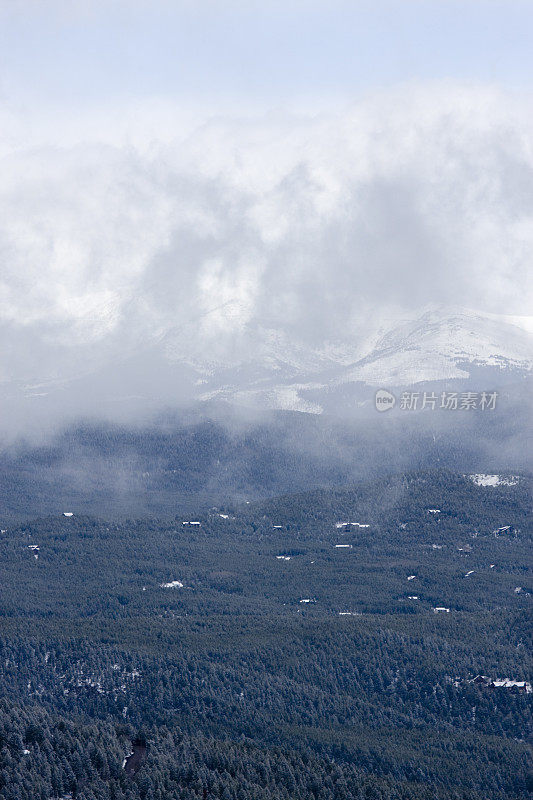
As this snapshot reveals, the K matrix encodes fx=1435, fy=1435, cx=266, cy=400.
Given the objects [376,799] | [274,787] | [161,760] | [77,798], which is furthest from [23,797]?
[376,799]

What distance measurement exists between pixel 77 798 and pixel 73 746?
39.9 ft

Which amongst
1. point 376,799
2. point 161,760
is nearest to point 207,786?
point 161,760

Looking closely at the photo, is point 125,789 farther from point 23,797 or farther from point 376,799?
point 376,799

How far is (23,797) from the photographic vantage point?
186 m

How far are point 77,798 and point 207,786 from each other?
1836 centimetres

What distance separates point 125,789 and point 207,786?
11467mm

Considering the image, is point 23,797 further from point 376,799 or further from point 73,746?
point 376,799

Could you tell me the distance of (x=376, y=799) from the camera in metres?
198

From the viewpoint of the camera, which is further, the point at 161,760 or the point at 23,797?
the point at 161,760

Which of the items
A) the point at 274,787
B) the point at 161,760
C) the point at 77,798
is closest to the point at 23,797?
the point at 77,798

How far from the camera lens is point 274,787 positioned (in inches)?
7776

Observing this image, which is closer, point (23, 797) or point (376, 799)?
point (23, 797)

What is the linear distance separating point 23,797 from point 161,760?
21886 mm

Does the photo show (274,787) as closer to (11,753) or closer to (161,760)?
(161,760)
